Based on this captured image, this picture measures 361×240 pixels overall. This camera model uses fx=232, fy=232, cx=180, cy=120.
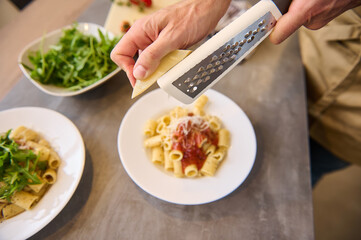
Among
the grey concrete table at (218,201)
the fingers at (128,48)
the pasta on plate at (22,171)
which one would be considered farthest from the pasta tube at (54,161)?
the fingers at (128,48)

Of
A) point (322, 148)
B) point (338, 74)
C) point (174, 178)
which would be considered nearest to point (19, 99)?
point (174, 178)

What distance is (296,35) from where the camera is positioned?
156cm

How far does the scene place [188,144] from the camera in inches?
40.6

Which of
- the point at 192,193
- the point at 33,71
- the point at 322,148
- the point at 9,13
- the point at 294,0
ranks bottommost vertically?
the point at 322,148

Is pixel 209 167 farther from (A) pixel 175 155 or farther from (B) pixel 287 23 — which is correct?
(B) pixel 287 23

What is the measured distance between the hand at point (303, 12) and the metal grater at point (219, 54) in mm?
30

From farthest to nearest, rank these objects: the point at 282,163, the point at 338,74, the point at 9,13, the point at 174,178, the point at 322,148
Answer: the point at 9,13, the point at 322,148, the point at 338,74, the point at 282,163, the point at 174,178

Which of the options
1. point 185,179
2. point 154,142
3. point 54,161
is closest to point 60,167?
point 54,161

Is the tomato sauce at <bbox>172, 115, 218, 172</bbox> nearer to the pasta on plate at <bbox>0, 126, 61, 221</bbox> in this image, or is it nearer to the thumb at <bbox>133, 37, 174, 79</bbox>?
the thumb at <bbox>133, 37, 174, 79</bbox>

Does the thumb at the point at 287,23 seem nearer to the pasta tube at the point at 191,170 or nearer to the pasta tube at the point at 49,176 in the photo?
the pasta tube at the point at 191,170

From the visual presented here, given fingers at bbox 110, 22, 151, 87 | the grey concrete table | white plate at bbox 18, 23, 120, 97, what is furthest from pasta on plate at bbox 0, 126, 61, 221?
fingers at bbox 110, 22, 151, 87

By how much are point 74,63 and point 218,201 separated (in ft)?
3.37

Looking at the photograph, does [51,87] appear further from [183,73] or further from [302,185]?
[302,185]

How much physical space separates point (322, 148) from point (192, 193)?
1.08 metres
